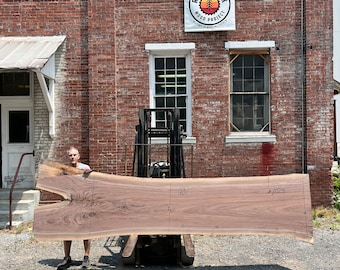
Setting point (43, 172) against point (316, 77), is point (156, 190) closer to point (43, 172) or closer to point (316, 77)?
point (43, 172)

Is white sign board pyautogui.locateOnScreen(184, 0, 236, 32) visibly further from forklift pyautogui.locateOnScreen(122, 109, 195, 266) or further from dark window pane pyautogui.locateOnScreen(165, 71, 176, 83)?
forklift pyautogui.locateOnScreen(122, 109, 195, 266)

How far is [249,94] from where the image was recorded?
9523 mm

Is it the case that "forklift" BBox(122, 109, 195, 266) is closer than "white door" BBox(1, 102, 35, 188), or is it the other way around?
"forklift" BBox(122, 109, 195, 266)

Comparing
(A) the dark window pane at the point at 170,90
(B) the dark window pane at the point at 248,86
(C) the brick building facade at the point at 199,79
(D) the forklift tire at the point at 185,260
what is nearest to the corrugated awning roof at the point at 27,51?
(C) the brick building facade at the point at 199,79

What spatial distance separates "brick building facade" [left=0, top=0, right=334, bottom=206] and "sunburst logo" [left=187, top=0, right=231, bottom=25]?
0.83 ft

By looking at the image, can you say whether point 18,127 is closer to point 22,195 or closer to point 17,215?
point 22,195

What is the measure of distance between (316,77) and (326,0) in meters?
1.74

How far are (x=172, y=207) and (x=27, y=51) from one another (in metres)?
5.16

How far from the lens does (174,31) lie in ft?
30.7

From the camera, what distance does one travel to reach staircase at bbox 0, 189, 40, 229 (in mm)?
8461

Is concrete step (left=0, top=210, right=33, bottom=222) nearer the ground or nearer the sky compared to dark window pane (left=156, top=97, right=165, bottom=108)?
nearer the ground

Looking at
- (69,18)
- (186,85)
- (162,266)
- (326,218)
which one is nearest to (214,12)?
(186,85)

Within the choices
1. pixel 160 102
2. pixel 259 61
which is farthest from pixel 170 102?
pixel 259 61

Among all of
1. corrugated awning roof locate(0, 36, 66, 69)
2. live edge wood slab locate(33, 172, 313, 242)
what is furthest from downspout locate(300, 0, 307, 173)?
corrugated awning roof locate(0, 36, 66, 69)
